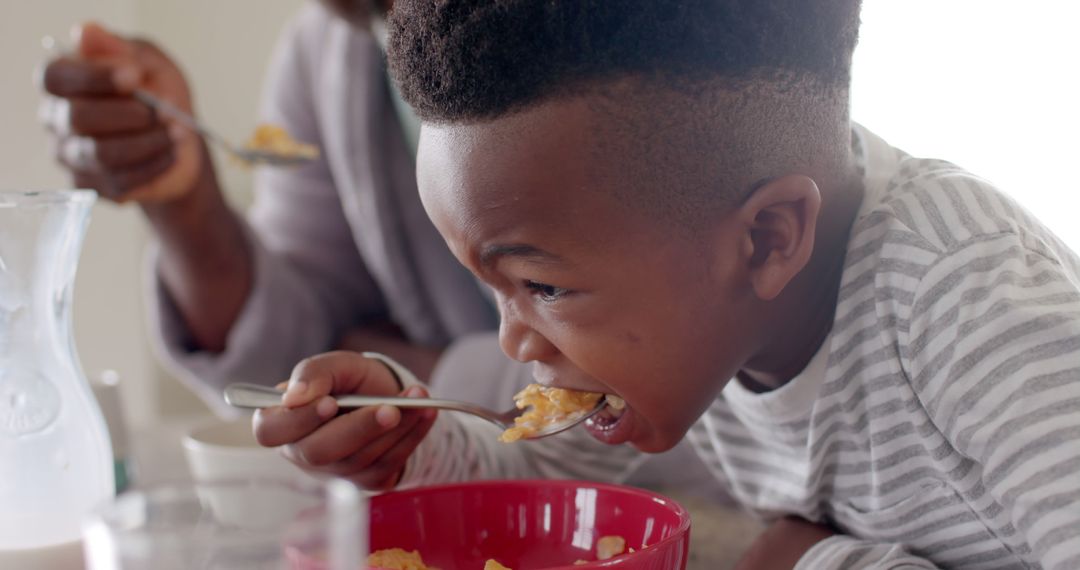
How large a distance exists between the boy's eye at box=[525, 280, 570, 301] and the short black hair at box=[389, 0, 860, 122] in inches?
3.8

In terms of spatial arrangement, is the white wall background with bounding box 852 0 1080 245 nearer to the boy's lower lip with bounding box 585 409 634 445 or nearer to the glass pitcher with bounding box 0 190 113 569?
the boy's lower lip with bounding box 585 409 634 445

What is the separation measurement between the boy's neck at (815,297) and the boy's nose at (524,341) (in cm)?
13

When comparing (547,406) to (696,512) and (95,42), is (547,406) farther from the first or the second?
(95,42)

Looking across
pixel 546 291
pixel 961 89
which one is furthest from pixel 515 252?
pixel 961 89

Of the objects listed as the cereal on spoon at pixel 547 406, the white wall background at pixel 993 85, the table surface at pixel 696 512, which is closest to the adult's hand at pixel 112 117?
the table surface at pixel 696 512

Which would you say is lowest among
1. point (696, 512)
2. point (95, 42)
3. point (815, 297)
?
point (696, 512)

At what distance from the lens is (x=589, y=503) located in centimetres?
58

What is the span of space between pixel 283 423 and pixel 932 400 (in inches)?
14.3

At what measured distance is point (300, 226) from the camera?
1.44 m

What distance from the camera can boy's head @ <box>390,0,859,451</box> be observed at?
19.9 inches

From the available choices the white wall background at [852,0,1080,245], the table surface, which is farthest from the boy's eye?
the white wall background at [852,0,1080,245]

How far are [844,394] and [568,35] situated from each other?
278 millimetres

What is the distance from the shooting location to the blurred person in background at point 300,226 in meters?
0.95

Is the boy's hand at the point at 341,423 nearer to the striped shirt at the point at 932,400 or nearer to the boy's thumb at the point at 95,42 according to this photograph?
the striped shirt at the point at 932,400
